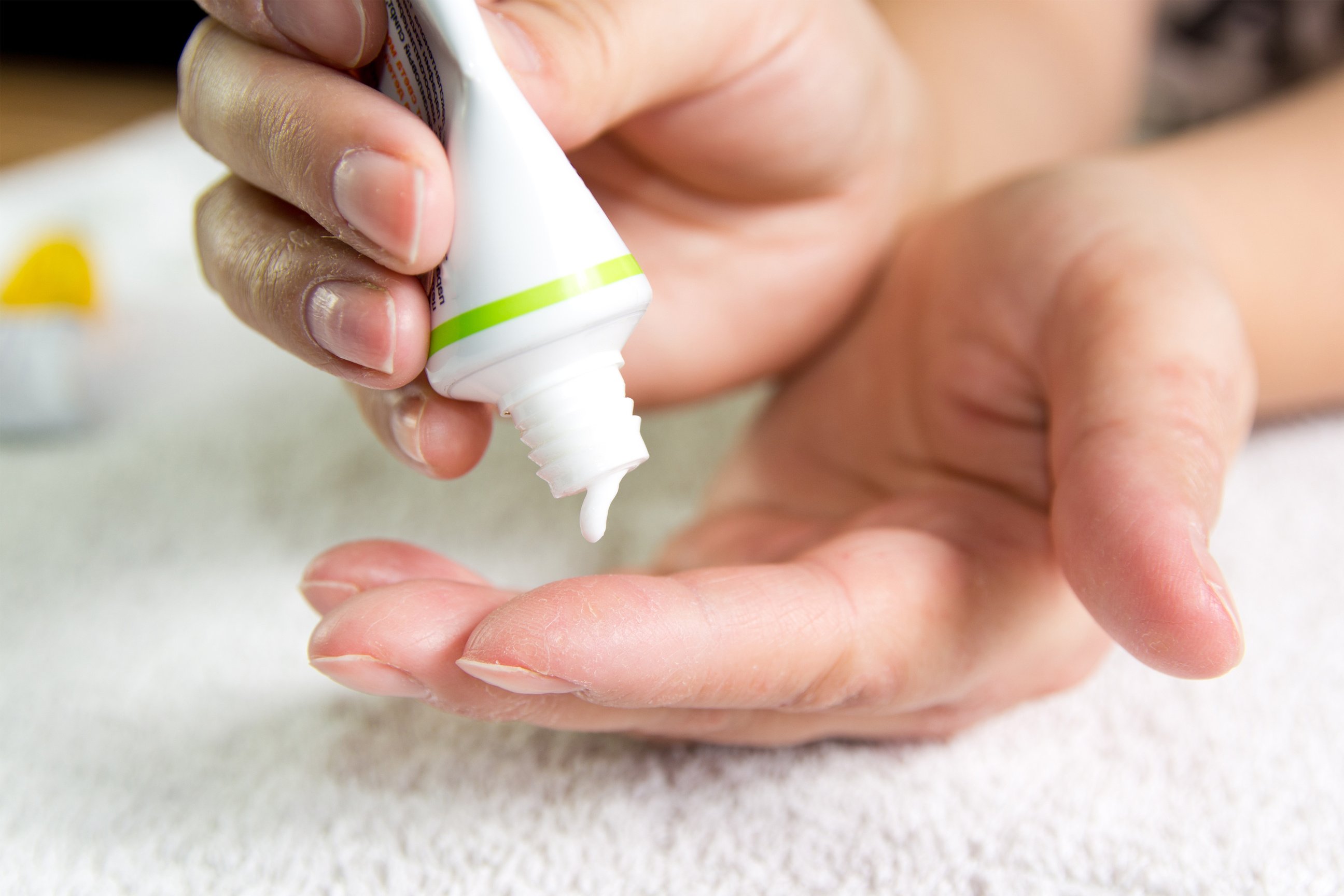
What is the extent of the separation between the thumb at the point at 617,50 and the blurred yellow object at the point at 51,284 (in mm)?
507

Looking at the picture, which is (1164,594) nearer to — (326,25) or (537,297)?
(537,297)

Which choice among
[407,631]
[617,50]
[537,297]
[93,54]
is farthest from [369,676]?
[93,54]

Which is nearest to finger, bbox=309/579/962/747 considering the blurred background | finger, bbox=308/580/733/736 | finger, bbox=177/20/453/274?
finger, bbox=308/580/733/736

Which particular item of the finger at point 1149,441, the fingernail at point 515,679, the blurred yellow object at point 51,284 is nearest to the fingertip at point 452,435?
the fingernail at point 515,679

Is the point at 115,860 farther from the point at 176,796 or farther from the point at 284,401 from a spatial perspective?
the point at 284,401

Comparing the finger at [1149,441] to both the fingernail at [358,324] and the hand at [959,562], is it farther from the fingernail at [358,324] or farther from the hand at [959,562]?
the fingernail at [358,324]

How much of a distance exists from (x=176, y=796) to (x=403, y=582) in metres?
0.14

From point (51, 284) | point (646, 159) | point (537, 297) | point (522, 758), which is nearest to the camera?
point (537, 297)

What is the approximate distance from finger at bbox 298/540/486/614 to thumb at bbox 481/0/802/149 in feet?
0.53

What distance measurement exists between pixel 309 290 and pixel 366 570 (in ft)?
0.34

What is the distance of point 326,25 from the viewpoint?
0.33 m

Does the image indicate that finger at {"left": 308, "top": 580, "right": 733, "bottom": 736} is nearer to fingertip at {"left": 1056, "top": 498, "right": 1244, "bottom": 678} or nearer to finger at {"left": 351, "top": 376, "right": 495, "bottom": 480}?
finger at {"left": 351, "top": 376, "right": 495, "bottom": 480}

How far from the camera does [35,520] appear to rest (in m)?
0.57

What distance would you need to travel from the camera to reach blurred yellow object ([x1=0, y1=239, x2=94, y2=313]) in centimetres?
71
